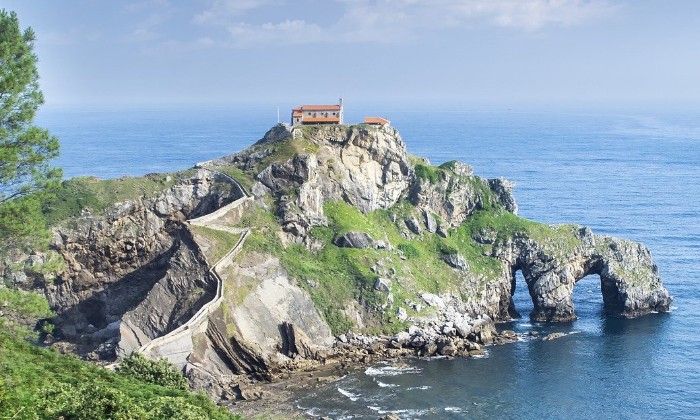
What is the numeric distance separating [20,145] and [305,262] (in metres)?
61.4

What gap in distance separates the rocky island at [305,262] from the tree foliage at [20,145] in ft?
143

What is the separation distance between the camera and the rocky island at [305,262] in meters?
83.0

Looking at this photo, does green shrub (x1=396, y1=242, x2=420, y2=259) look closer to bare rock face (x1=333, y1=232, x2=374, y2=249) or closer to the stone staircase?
bare rock face (x1=333, y1=232, x2=374, y2=249)

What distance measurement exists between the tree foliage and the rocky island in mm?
43682

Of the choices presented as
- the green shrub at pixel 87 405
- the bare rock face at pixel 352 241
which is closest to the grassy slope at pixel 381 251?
the bare rock face at pixel 352 241

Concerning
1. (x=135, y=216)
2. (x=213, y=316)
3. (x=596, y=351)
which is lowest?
(x=596, y=351)

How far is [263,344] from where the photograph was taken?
82625mm

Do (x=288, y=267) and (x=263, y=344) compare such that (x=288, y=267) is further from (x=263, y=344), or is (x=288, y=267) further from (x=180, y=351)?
(x=180, y=351)

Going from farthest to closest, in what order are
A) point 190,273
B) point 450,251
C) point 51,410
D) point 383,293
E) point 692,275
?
1. point 692,275
2. point 450,251
3. point 383,293
4. point 190,273
5. point 51,410

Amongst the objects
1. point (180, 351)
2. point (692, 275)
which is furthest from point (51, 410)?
point (692, 275)

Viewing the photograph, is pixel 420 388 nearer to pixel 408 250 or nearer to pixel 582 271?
pixel 408 250

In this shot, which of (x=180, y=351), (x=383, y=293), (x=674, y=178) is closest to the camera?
(x=180, y=351)

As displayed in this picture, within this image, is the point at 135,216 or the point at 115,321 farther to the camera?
the point at 135,216

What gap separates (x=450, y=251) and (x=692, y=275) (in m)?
41.0
